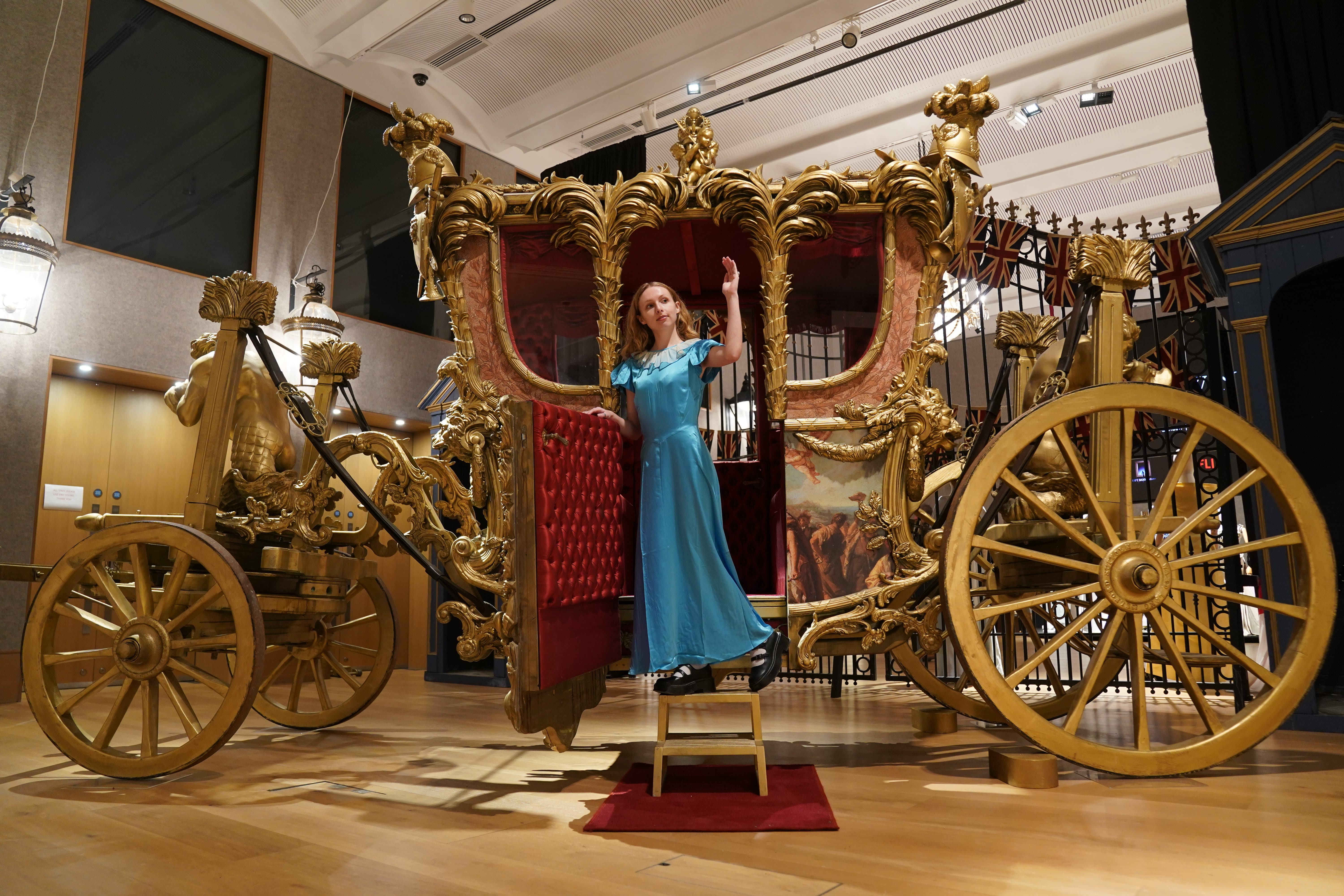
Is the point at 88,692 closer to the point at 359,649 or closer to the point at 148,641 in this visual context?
the point at 148,641

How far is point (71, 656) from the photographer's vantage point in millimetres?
2887

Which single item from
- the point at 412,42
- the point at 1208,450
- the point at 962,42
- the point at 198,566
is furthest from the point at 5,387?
the point at 962,42

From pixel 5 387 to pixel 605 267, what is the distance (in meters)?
4.60

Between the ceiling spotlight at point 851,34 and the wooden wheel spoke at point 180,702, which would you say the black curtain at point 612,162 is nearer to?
the ceiling spotlight at point 851,34

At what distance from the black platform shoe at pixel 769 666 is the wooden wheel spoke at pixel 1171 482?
3.73ft

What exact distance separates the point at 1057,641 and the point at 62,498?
632 cm

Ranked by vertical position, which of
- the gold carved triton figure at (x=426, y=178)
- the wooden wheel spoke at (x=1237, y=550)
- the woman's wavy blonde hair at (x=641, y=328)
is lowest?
the wooden wheel spoke at (x=1237, y=550)

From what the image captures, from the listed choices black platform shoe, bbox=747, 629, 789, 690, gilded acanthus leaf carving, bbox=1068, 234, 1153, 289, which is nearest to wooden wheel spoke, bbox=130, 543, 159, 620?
black platform shoe, bbox=747, 629, 789, 690

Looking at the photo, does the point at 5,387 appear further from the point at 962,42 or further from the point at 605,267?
the point at 962,42

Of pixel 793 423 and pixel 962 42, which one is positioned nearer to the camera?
pixel 793 423

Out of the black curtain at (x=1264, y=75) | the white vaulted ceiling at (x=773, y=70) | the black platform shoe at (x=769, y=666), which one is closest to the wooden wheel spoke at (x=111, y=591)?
the black platform shoe at (x=769, y=666)

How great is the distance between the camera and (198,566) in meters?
3.39

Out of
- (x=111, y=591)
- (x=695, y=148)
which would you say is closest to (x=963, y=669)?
(x=695, y=148)

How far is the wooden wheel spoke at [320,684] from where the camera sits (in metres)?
3.89
